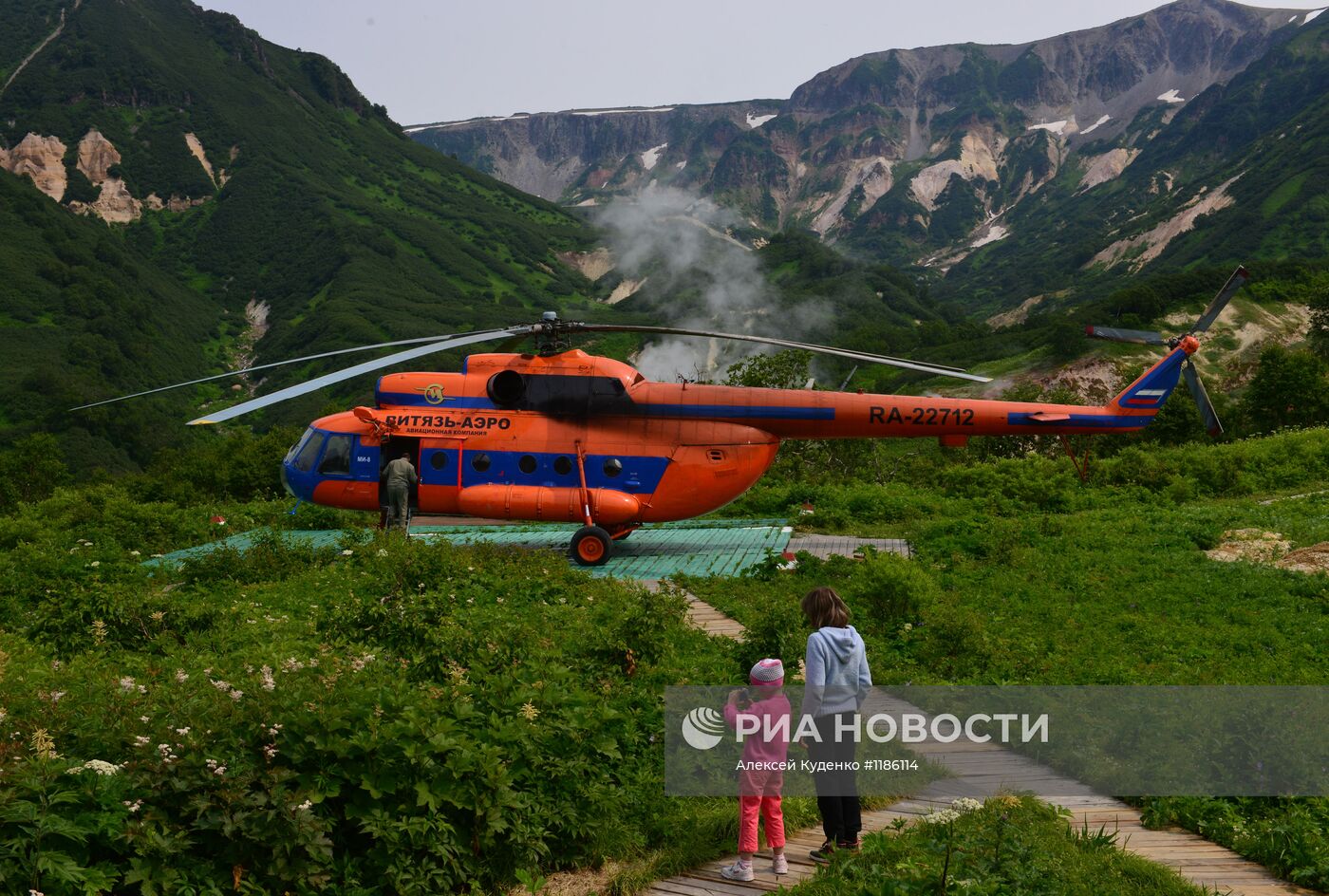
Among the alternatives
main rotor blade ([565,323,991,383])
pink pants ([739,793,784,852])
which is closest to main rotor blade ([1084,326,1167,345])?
main rotor blade ([565,323,991,383])

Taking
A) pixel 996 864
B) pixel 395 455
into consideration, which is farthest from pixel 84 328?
pixel 996 864

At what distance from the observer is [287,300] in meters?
182

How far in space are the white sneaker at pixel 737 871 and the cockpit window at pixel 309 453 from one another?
1402 centimetres

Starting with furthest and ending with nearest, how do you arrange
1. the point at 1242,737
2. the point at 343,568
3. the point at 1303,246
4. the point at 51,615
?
the point at 1303,246 → the point at 343,568 → the point at 51,615 → the point at 1242,737

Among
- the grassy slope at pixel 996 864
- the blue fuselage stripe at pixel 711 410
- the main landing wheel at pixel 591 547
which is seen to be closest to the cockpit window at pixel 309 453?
the blue fuselage stripe at pixel 711 410

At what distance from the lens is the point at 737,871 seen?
6.41 metres

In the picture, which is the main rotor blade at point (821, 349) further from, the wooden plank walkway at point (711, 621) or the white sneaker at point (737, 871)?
the white sneaker at point (737, 871)

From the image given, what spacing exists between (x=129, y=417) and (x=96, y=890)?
118884 millimetres

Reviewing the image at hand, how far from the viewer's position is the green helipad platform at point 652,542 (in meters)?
17.3

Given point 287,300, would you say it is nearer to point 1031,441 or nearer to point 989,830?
point 1031,441

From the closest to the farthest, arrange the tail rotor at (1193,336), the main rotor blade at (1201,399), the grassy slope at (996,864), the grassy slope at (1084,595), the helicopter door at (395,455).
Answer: the grassy slope at (996,864) → the grassy slope at (1084,595) → the tail rotor at (1193,336) → the main rotor blade at (1201,399) → the helicopter door at (395,455)

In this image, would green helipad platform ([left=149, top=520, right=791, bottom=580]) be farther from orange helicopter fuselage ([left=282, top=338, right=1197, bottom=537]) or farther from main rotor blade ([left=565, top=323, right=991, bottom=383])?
main rotor blade ([left=565, top=323, right=991, bottom=383])

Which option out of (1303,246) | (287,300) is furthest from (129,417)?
(1303,246)

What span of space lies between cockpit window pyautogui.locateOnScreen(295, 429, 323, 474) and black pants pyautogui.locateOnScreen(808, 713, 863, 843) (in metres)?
14.0
